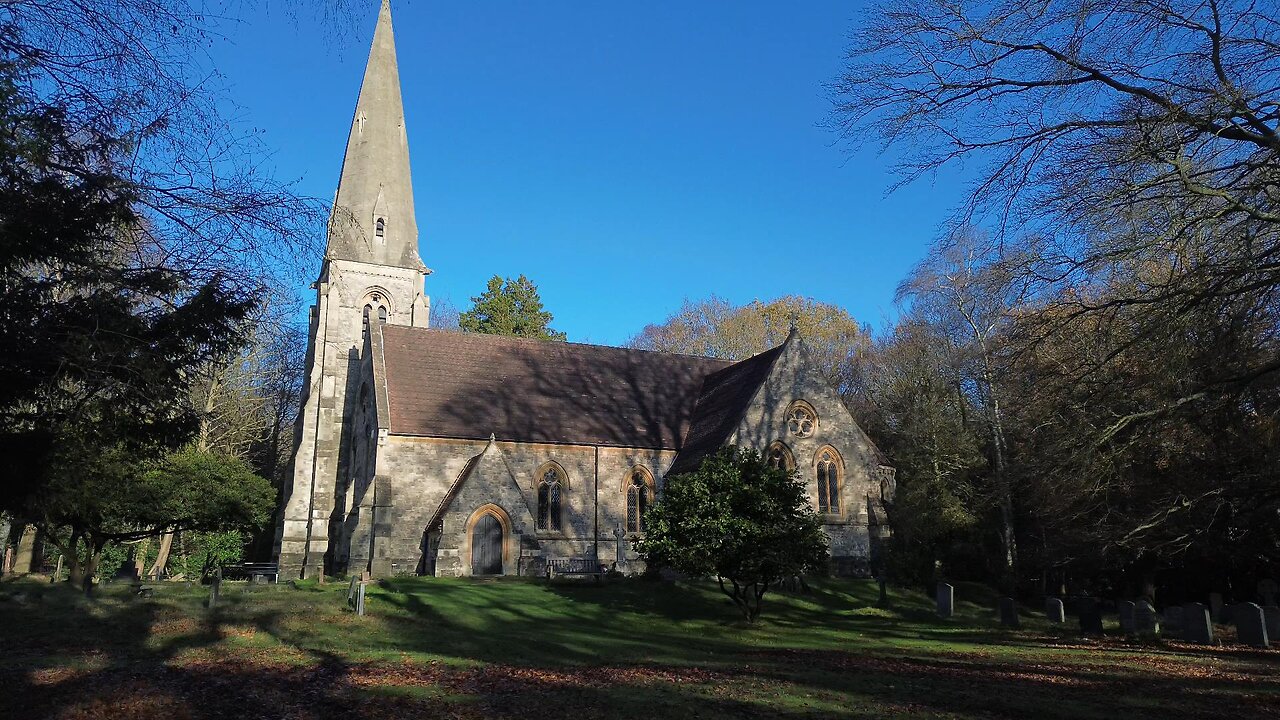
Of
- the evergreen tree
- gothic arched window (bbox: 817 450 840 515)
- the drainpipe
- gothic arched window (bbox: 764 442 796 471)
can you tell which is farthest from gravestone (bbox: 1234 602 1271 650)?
the evergreen tree

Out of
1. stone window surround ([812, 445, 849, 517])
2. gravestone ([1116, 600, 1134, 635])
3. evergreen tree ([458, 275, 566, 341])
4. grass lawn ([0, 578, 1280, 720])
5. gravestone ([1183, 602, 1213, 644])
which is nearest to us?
grass lawn ([0, 578, 1280, 720])

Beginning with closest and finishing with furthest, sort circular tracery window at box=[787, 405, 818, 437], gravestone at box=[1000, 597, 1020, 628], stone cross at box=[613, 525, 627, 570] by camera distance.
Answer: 1. gravestone at box=[1000, 597, 1020, 628]
2. stone cross at box=[613, 525, 627, 570]
3. circular tracery window at box=[787, 405, 818, 437]

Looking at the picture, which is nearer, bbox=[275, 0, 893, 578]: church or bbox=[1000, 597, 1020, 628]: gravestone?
bbox=[1000, 597, 1020, 628]: gravestone

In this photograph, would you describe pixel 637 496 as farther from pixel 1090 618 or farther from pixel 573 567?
pixel 1090 618

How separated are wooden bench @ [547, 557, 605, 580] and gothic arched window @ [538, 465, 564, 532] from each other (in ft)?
4.42

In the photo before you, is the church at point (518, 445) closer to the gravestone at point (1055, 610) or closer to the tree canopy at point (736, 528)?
the tree canopy at point (736, 528)

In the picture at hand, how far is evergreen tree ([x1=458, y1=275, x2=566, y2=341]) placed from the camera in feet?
191

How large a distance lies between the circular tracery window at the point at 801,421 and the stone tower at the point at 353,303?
53.6 ft

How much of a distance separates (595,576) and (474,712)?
16757 mm

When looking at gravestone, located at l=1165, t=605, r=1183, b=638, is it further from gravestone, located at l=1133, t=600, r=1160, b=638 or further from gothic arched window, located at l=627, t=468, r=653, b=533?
gothic arched window, located at l=627, t=468, r=653, b=533

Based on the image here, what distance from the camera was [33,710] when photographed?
793 centimetres

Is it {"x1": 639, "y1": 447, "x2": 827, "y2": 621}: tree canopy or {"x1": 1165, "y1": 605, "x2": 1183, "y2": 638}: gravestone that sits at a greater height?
{"x1": 639, "y1": 447, "x2": 827, "y2": 621}: tree canopy

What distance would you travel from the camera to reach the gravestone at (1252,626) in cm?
1572

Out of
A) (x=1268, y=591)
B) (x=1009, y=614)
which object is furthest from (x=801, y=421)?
(x=1268, y=591)
